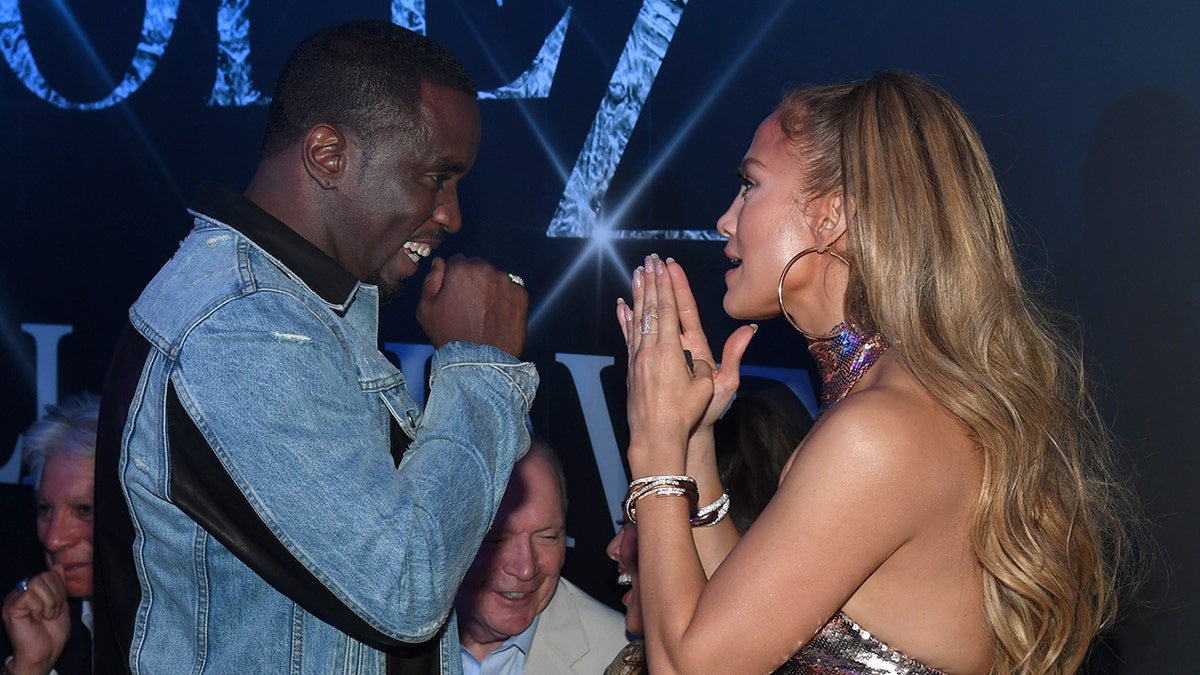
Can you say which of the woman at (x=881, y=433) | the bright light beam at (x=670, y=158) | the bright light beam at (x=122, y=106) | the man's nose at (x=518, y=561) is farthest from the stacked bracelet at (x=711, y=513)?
the bright light beam at (x=122, y=106)

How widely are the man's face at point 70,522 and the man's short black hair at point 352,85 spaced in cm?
151

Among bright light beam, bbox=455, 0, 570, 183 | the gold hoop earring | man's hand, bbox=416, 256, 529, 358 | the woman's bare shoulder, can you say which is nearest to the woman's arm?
the woman's bare shoulder

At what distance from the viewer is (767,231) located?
5.55 ft

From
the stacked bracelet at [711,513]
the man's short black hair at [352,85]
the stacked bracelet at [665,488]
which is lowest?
the stacked bracelet at [711,513]

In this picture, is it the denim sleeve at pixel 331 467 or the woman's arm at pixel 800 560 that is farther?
the woman's arm at pixel 800 560

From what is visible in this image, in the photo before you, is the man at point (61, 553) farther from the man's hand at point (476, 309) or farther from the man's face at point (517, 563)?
the man's hand at point (476, 309)

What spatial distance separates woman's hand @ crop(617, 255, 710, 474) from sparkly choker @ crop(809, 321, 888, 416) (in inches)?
6.9

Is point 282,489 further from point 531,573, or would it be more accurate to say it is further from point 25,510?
point 25,510

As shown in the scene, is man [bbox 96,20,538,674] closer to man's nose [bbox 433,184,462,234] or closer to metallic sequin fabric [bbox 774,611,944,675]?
man's nose [bbox 433,184,462,234]

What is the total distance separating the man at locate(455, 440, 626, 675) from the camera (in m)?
2.67

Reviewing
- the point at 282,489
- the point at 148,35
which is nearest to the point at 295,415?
the point at 282,489

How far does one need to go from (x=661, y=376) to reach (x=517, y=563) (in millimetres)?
1174

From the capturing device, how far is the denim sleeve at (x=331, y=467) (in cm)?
127

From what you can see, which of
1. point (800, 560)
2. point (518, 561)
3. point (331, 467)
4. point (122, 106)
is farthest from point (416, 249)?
point (122, 106)
